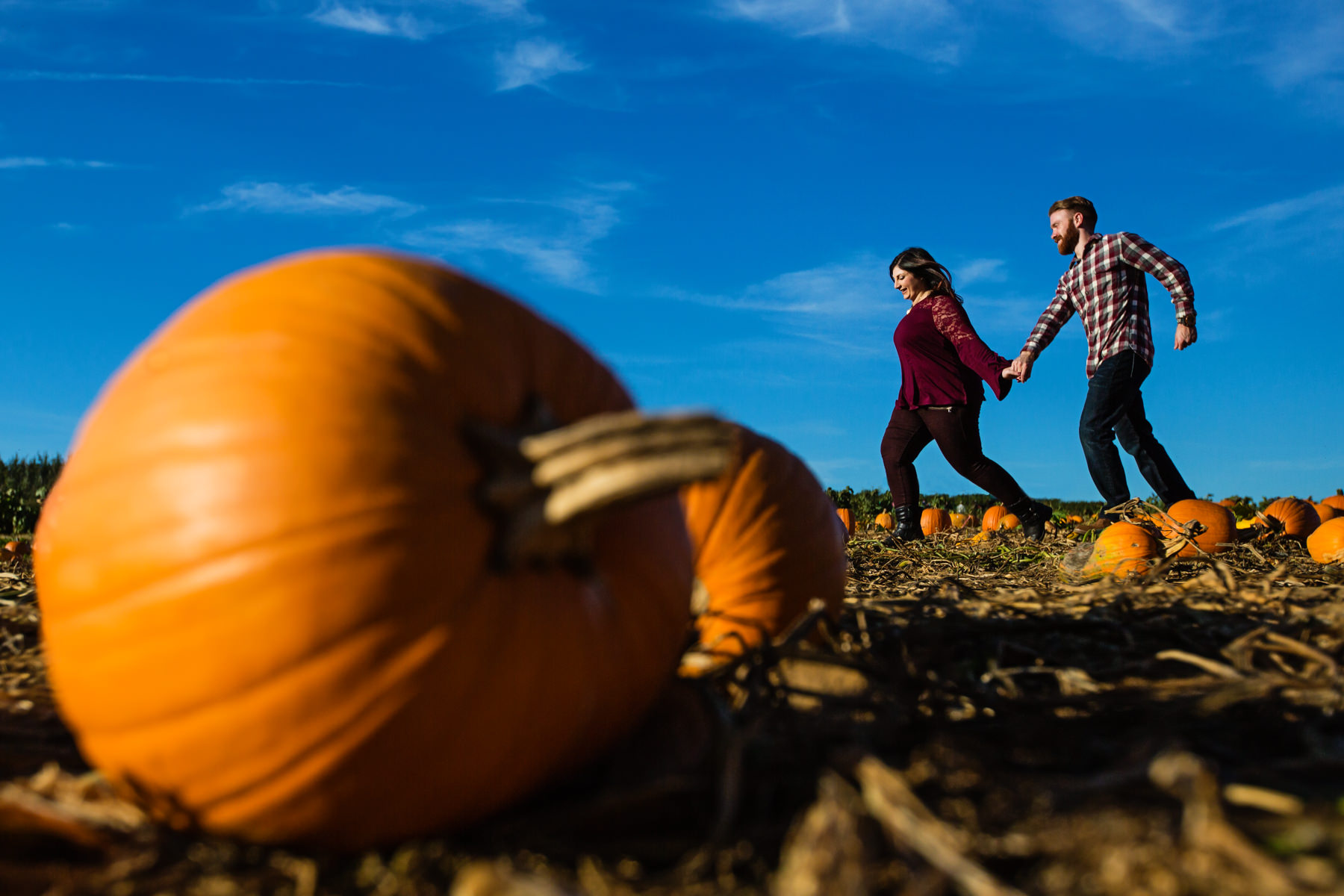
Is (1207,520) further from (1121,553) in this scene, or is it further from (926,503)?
(926,503)

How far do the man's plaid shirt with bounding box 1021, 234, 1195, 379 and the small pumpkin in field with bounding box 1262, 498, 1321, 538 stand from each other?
2.36 meters

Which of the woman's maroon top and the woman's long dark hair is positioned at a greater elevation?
the woman's long dark hair

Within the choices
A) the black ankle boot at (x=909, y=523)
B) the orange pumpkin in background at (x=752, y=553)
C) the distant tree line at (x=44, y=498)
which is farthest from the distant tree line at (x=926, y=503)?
the orange pumpkin in background at (x=752, y=553)

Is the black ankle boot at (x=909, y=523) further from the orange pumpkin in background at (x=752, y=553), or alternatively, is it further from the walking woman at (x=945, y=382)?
the orange pumpkin in background at (x=752, y=553)

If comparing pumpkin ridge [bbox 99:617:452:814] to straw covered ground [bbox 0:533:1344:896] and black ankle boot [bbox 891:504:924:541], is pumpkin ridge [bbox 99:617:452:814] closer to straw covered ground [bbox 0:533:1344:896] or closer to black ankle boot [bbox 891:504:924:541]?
straw covered ground [bbox 0:533:1344:896]

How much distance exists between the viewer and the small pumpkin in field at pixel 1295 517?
9016mm

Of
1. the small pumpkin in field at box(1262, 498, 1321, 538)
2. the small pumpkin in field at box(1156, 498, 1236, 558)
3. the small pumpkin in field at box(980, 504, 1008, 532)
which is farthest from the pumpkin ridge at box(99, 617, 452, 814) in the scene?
the small pumpkin in field at box(980, 504, 1008, 532)

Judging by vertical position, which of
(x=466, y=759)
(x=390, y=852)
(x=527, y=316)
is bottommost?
(x=390, y=852)

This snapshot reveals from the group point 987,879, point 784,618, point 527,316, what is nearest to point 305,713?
point 527,316

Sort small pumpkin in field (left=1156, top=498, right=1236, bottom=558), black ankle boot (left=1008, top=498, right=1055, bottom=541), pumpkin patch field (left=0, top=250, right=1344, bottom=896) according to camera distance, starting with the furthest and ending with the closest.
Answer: black ankle boot (left=1008, top=498, right=1055, bottom=541)
small pumpkin in field (left=1156, top=498, right=1236, bottom=558)
pumpkin patch field (left=0, top=250, right=1344, bottom=896)

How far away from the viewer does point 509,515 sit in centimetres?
162

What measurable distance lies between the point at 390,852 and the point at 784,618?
153 cm

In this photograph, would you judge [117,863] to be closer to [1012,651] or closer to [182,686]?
[182,686]

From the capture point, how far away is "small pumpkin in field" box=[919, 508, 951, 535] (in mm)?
14180
